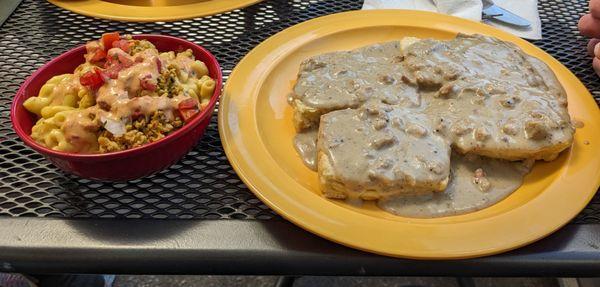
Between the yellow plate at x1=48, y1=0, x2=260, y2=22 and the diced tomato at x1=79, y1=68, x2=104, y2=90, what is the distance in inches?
17.6

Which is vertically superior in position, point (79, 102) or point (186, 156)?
point (79, 102)

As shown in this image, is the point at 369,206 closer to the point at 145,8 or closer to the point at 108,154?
the point at 108,154

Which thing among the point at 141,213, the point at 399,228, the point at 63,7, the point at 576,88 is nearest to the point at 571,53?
the point at 576,88

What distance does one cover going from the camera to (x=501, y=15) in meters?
1.57

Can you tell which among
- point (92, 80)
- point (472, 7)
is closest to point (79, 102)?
point (92, 80)

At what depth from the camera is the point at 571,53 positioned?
1449 mm

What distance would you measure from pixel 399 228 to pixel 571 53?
912 mm

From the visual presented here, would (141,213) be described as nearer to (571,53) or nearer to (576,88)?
(576,88)

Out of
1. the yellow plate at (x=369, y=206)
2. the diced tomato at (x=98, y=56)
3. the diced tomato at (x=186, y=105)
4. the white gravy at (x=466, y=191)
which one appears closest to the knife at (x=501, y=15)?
the yellow plate at (x=369, y=206)

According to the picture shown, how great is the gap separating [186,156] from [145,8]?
591 mm

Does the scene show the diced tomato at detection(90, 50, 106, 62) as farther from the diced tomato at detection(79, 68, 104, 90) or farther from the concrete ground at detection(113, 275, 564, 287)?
the concrete ground at detection(113, 275, 564, 287)

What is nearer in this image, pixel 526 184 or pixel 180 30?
pixel 526 184

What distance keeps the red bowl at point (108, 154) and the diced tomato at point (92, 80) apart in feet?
0.46

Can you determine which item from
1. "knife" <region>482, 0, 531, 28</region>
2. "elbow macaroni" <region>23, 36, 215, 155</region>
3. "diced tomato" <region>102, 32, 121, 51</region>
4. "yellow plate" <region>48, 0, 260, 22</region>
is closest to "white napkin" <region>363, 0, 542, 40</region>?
"knife" <region>482, 0, 531, 28</region>
